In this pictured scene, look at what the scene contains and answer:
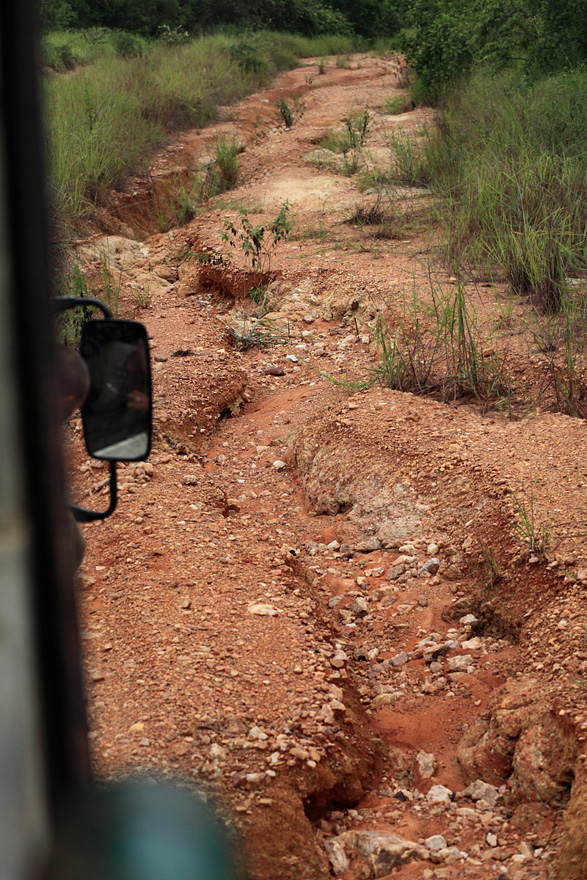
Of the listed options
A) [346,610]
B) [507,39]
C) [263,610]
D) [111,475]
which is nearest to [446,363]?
[346,610]

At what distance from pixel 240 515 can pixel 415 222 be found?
12.0ft

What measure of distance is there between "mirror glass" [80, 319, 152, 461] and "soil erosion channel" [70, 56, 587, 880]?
3.32ft

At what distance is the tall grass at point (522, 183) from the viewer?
4.41 m

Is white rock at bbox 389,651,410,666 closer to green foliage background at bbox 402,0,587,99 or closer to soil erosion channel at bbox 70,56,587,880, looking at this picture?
soil erosion channel at bbox 70,56,587,880

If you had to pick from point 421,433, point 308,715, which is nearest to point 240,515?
point 421,433

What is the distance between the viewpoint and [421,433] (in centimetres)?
343

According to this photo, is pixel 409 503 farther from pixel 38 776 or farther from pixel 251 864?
pixel 38 776

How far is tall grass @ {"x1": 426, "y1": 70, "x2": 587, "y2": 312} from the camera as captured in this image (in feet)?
14.5

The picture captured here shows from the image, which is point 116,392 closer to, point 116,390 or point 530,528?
point 116,390

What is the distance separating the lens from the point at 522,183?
5.11 meters

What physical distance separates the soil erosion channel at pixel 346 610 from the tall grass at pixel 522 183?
0.32 meters

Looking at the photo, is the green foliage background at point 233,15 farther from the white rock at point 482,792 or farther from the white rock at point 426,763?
the white rock at point 482,792

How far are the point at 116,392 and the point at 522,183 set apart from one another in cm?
472

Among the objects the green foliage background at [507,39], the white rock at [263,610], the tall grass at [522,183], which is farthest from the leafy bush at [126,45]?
the white rock at [263,610]
